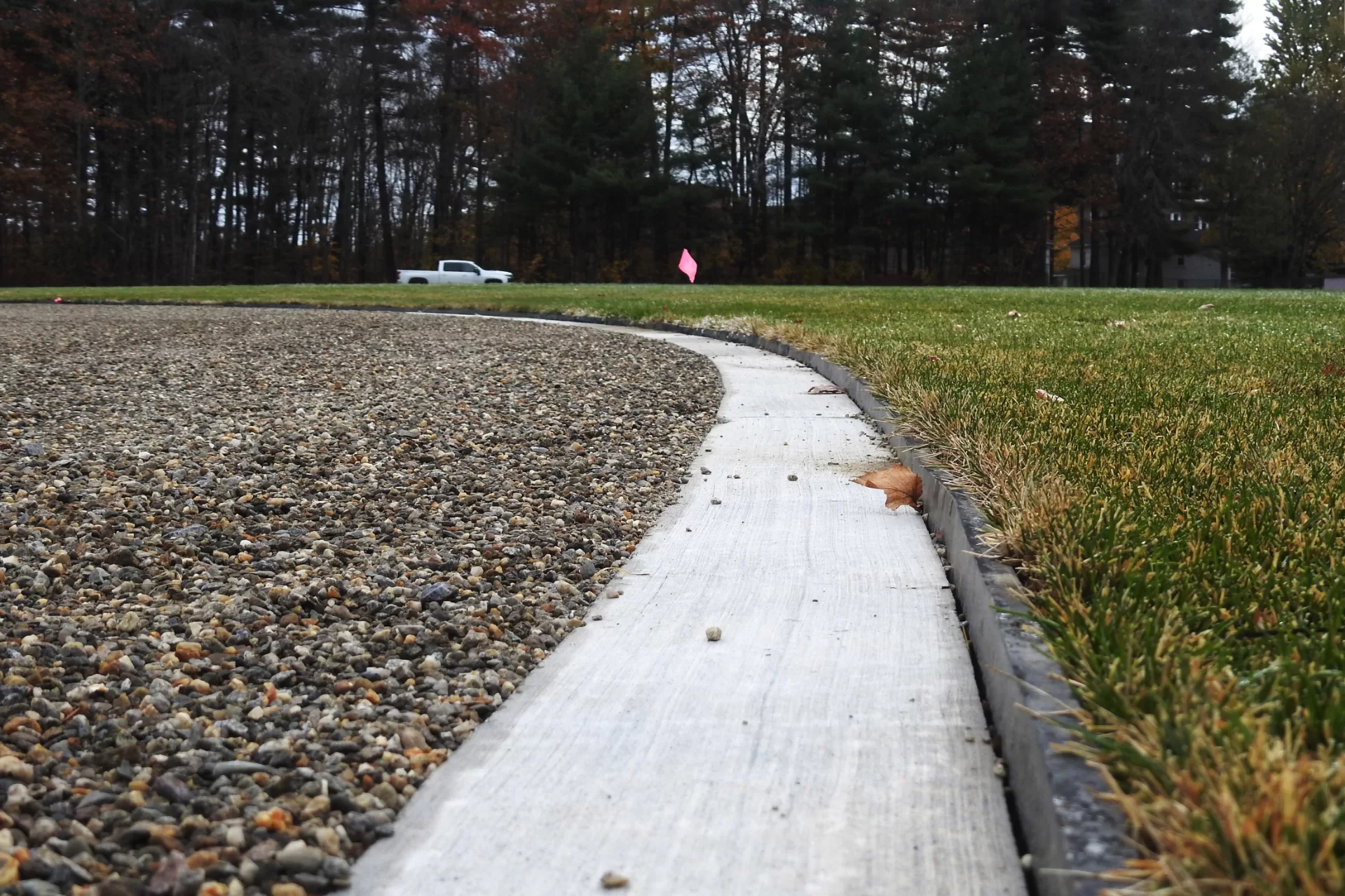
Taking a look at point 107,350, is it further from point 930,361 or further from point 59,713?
point 59,713

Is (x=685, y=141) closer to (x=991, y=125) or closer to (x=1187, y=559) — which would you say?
(x=991, y=125)

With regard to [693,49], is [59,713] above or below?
below

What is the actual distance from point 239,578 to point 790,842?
1507mm

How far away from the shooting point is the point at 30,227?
31328mm

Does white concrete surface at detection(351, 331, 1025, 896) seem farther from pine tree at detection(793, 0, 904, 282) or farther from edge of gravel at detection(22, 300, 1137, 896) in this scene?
pine tree at detection(793, 0, 904, 282)

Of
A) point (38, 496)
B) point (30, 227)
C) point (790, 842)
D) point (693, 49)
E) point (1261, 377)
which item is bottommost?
point (790, 842)

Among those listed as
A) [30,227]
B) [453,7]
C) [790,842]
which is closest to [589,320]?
[790,842]

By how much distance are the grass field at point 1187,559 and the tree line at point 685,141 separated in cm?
2740

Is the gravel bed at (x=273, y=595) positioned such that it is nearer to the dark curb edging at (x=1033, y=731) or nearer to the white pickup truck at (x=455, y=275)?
the dark curb edging at (x=1033, y=731)

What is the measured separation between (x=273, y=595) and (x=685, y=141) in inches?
1307

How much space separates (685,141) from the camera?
3391cm

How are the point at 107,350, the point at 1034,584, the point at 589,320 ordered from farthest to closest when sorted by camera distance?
1. the point at 589,320
2. the point at 107,350
3. the point at 1034,584

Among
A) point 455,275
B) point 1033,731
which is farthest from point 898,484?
point 455,275

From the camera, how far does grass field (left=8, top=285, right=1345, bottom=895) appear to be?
1.04 m
